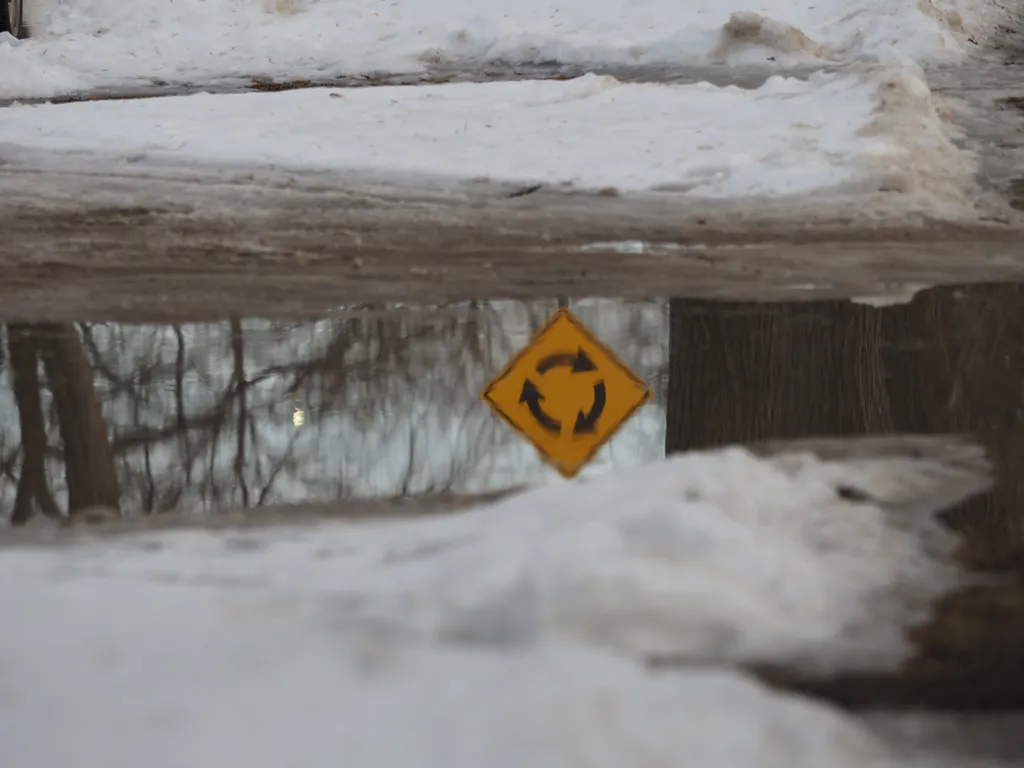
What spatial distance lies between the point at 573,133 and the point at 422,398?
15.9 feet

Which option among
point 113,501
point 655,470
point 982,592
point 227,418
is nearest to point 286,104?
point 227,418

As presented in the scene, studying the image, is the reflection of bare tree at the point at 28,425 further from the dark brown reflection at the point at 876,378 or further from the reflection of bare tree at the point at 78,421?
the dark brown reflection at the point at 876,378

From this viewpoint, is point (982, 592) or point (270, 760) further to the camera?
point (982, 592)

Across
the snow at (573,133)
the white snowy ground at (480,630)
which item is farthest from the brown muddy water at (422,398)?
the snow at (573,133)

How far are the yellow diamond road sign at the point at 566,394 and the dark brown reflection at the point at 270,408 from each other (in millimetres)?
135

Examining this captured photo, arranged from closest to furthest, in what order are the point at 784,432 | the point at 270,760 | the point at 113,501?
the point at 270,760, the point at 113,501, the point at 784,432

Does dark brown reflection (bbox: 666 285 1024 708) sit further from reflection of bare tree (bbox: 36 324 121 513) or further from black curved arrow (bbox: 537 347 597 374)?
reflection of bare tree (bbox: 36 324 121 513)

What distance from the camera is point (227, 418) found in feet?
17.4

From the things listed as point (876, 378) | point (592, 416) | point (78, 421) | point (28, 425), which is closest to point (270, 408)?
point (78, 421)

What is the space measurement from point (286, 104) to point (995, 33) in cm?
887

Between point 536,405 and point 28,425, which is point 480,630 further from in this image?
point 28,425

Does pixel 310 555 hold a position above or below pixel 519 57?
below

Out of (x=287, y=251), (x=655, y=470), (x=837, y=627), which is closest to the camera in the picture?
(x=837, y=627)

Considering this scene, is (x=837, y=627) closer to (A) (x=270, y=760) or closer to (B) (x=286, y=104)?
(A) (x=270, y=760)
